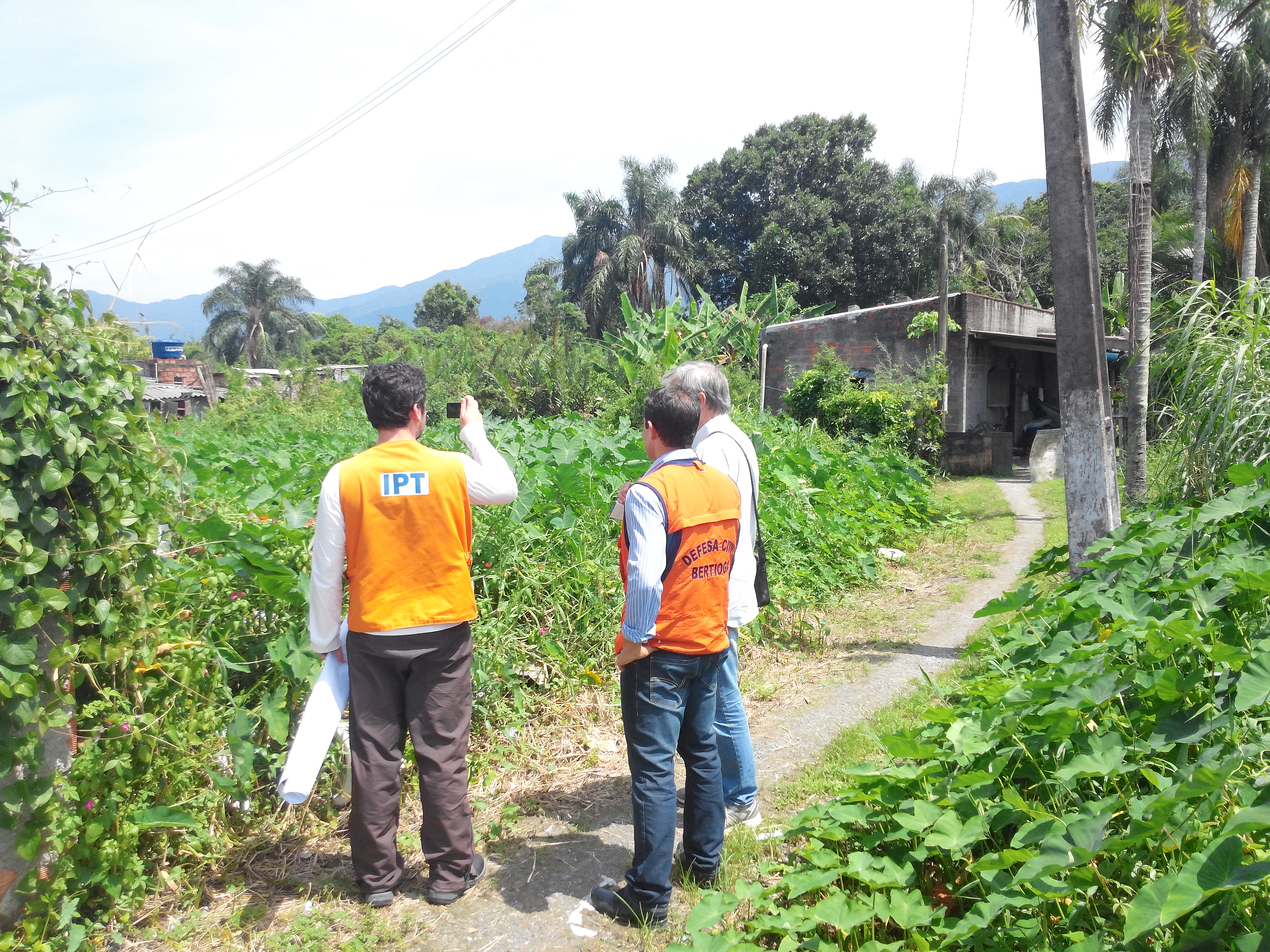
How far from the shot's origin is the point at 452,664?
9.87ft

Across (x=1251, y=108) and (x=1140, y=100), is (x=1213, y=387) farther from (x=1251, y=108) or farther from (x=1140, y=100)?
(x=1251, y=108)

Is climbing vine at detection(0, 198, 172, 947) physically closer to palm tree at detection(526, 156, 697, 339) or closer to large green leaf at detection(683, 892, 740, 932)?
large green leaf at detection(683, 892, 740, 932)

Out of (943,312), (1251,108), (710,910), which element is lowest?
(710,910)

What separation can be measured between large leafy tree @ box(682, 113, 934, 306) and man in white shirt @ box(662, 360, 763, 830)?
31.4 m

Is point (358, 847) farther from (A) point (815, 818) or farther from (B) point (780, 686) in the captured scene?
(B) point (780, 686)

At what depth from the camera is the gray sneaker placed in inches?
136

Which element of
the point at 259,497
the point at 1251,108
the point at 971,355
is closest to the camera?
the point at 259,497

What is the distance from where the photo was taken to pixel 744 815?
346 cm

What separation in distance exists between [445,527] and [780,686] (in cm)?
300

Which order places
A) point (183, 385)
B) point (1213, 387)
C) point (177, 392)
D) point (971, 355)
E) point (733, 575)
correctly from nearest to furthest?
point (733, 575) < point (1213, 387) < point (971, 355) < point (177, 392) < point (183, 385)

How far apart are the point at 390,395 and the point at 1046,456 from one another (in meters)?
15.1

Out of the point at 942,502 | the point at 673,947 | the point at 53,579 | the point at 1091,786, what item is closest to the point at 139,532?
the point at 53,579

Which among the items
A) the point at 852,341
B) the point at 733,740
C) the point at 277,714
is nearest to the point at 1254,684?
the point at 733,740

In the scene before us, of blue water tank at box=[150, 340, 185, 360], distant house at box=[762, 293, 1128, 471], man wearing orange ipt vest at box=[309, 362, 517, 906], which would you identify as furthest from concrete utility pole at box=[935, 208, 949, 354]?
blue water tank at box=[150, 340, 185, 360]
